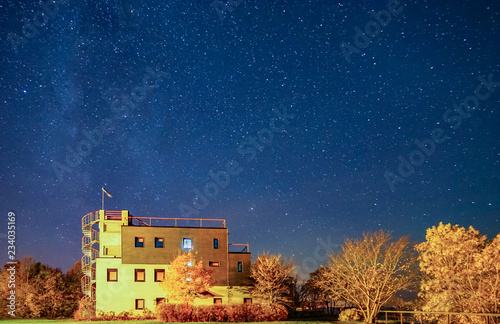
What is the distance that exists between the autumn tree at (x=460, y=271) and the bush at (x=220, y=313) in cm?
1221

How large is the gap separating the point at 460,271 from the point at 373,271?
23.4 ft

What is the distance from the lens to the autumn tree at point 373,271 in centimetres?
3550

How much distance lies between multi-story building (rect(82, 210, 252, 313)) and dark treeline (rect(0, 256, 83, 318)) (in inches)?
377

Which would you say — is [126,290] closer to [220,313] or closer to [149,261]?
[149,261]

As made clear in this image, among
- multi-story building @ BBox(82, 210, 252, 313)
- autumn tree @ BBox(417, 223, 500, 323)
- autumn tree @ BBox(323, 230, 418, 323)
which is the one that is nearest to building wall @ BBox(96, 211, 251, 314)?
multi-story building @ BBox(82, 210, 252, 313)

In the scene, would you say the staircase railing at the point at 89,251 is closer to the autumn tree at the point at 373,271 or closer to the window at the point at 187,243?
the window at the point at 187,243

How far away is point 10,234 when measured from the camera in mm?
25375

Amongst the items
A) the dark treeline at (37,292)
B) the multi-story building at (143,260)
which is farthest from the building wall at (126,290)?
the dark treeline at (37,292)

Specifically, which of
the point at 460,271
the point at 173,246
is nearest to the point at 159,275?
the point at 173,246

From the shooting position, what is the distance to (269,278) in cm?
4372

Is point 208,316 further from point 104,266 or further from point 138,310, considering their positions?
point 104,266

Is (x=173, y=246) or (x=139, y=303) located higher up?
(x=173, y=246)

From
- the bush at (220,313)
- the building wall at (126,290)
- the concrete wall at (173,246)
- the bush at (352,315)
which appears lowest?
the bush at (352,315)

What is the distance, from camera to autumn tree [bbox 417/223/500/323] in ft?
91.9
